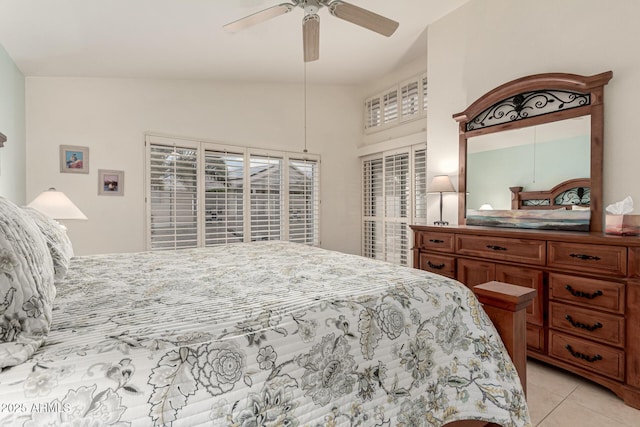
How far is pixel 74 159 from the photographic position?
131 inches

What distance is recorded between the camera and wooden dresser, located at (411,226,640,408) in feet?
6.00

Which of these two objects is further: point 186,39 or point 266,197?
point 266,197

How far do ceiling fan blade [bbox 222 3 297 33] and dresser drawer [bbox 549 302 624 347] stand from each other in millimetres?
2609

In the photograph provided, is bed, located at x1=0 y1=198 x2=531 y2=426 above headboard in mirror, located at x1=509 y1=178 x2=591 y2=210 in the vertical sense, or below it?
below

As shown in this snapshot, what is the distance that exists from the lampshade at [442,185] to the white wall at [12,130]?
3695 millimetres

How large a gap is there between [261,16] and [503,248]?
7.72ft

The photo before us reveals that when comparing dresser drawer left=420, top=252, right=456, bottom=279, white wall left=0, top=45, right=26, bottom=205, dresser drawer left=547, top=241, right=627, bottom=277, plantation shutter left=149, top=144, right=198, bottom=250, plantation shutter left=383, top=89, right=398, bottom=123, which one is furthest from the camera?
plantation shutter left=383, top=89, right=398, bottom=123

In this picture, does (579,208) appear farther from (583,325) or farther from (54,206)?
(54,206)

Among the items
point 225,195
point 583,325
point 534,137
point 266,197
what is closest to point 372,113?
point 266,197

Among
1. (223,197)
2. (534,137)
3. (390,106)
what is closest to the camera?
(534,137)

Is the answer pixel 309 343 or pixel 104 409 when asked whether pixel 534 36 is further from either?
pixel 104 409

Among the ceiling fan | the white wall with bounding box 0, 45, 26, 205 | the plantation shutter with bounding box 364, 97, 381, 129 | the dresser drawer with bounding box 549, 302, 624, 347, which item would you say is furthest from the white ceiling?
the dresser drawer with bounding box 549, 302, 624, 347

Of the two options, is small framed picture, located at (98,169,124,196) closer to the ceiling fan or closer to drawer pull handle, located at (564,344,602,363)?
the ceiling fan

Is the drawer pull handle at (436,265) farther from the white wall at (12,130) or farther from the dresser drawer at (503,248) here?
the white wall at (12,130)
